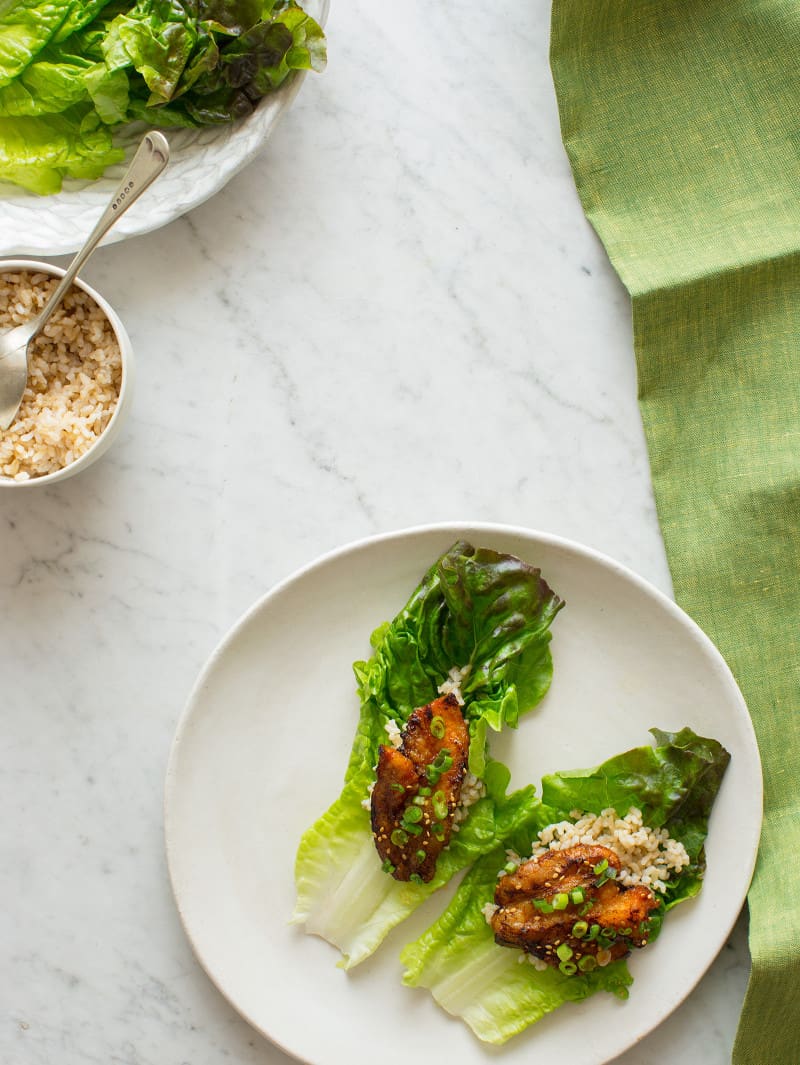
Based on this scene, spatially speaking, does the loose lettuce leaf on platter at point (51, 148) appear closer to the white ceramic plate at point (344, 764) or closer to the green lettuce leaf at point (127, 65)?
the green lettuce leaf at point (127, 65)

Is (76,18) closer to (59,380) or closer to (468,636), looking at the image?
(59,380)

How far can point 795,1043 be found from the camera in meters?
2.41

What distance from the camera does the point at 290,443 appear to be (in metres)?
2.57

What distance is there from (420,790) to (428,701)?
0.21 m

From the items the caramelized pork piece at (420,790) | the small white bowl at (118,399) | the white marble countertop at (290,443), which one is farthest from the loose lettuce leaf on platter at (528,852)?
the small white bowl at (118,399)

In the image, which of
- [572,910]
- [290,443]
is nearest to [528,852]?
[572,910]

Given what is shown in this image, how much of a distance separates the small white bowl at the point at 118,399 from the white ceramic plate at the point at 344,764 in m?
0.50

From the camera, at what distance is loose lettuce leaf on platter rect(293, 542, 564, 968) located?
2.36 meters

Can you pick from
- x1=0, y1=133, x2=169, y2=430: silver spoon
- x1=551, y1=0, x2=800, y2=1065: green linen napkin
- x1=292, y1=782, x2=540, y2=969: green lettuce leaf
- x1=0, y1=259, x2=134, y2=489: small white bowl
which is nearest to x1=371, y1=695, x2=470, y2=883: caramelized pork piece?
x1=292, y1=782, x2=540, y2=969: green lettuce leaf

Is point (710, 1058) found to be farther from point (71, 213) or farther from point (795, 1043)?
point (71, 213)

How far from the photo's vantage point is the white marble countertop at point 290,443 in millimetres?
2494

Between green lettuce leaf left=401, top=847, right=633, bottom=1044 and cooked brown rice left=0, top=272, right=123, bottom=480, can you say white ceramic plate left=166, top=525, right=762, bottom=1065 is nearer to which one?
green lettuce leaf left=401, top=847, right=633, bottom=1044

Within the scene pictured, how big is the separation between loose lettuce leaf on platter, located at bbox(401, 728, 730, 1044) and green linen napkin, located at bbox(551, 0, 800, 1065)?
24cm

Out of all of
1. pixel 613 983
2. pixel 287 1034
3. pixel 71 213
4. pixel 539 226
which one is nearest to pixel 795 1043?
pixel 613 983
